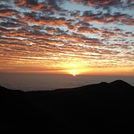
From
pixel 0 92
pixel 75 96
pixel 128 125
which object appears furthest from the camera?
pixel 75 96

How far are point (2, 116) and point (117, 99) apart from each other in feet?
123

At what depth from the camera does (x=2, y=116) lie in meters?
34.0

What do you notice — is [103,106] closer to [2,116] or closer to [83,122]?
[83,122]

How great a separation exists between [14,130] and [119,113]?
1217 inches

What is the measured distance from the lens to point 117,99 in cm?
6056

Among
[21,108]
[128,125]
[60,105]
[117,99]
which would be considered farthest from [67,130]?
[117,99]

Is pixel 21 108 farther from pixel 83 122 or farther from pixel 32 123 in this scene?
pixel 83 122

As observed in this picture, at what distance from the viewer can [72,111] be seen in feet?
156

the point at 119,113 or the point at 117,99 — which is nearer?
the point at 119,113

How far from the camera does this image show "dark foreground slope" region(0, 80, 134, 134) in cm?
3406

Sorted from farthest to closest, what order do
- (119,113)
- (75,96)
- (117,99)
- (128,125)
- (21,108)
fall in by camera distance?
(117,99) → (75,96) → (119,113) → (128,125) → (21,108)

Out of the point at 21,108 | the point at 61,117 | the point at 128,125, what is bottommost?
the point at 128,125

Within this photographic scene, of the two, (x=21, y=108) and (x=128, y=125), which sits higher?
(x=21, y=108)

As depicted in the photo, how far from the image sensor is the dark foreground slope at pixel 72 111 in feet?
112
